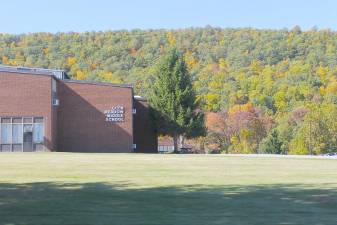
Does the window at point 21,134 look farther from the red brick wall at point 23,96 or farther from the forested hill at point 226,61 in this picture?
the forested hill at point 226,61

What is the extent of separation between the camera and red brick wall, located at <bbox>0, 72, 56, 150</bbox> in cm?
5016

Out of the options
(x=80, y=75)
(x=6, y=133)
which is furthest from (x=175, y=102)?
(x=80, y=75)

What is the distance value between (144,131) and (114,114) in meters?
8.87

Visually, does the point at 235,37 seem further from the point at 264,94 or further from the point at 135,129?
the point at 135,129

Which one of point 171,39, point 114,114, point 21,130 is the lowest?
point 21,130

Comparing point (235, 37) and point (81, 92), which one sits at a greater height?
point (235, 37)

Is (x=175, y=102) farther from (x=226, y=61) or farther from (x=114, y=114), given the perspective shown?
(x=226, y=61)

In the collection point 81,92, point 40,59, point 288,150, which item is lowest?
point 288,150

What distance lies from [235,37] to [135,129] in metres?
54.7

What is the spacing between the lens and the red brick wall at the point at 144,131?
6128cm

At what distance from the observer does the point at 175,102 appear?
60.1m

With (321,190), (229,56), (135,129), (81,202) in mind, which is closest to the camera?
(81,202)

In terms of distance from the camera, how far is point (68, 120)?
175ft

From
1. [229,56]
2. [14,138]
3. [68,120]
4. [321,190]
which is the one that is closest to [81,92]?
[68,120]
